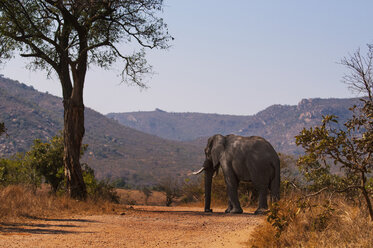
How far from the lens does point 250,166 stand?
16000 millimetres

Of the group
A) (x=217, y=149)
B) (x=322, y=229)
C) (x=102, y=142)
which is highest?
(x=217, y=149)

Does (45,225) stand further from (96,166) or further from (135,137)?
(135,137)

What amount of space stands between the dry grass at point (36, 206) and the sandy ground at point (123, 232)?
2.22 feet

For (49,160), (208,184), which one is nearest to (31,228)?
(208,184)

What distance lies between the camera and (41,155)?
2217cm

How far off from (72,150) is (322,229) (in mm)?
10744

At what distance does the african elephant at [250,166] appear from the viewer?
1584 cm

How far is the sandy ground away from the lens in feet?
29.0

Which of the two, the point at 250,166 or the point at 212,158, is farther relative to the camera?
the point at 212,158

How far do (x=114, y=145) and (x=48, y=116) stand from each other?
15.3 m

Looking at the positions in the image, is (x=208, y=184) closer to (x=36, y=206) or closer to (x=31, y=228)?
(x=36, y=206)

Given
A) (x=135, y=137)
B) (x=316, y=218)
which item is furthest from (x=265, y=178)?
(x=135, y=137)

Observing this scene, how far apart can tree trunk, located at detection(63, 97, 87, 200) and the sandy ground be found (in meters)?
3.82

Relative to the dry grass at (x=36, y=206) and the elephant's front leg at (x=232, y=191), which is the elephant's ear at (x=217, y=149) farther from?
the dry grass at (x=36, y=206)
